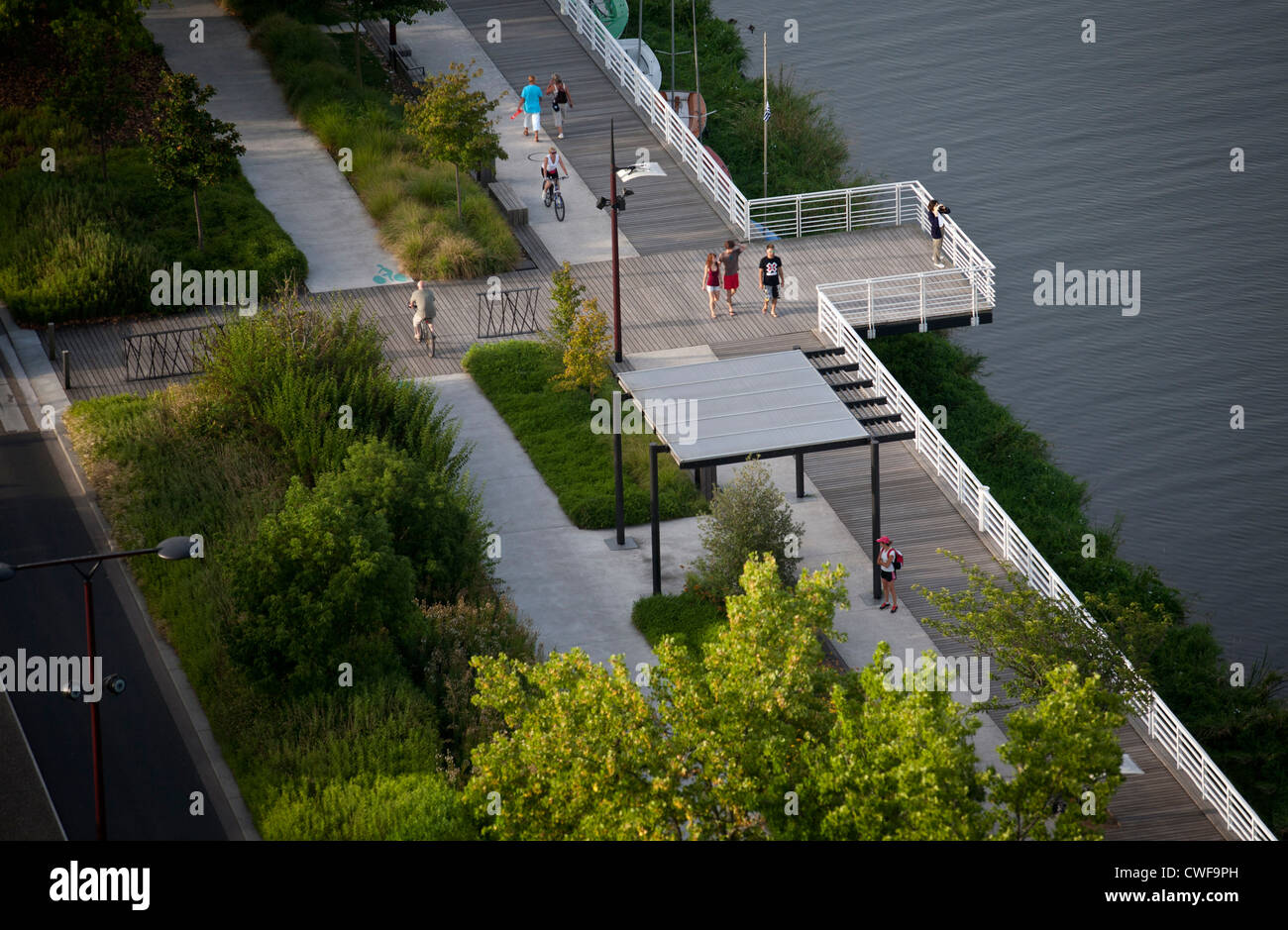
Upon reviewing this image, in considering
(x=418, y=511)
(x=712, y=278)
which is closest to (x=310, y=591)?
(x=418, y=511)

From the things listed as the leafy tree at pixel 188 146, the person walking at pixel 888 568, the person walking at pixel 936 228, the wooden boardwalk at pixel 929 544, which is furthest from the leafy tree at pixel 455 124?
the person walking at pixel 888 568

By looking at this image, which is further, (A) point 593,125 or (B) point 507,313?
(A) point 593,125

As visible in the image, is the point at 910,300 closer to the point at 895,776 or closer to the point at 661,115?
the point at 661,115

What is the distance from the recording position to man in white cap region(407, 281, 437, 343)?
118 ft

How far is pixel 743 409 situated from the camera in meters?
30.3

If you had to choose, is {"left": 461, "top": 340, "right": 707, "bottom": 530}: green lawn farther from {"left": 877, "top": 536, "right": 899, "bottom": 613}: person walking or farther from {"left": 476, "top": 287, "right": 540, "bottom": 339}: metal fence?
{"left": 877, "top": 536, "right": 899, "bottom": 613}: person walking

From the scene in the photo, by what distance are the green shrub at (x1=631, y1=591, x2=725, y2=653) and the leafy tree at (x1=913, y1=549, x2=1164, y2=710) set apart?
3766 mm

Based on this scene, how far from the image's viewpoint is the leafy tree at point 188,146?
3822 centimetres

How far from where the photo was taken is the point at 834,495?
3278 cm

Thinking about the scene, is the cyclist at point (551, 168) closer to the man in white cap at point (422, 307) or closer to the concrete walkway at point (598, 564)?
the man in white cap at point (422, 307)

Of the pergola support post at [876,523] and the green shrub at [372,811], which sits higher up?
the pergola support post at [876,523]

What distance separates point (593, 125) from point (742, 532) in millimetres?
19179

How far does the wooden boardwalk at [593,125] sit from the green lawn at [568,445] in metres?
5.69
